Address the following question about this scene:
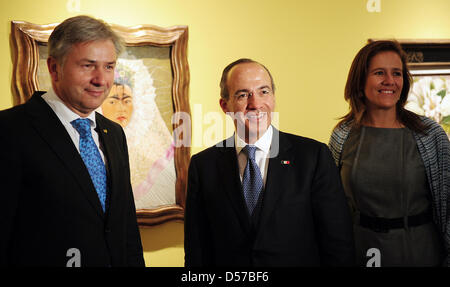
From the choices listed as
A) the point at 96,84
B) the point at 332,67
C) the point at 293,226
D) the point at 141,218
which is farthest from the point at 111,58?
the point at 332,67

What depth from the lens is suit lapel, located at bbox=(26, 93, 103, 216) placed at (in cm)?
137

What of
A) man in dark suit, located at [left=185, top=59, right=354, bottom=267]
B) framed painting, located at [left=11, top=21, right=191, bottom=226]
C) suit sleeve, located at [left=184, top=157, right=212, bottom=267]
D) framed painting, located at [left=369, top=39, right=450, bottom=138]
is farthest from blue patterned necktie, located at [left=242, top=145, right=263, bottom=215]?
framed painting, located at [left=369, top=39, right=450, bottom=138]

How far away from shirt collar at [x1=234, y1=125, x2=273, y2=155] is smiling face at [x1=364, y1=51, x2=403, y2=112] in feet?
2.17

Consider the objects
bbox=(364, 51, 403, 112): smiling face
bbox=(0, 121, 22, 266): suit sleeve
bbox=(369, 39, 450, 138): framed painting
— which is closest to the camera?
bbox=(0, 121, 22, 266): suit sleeve

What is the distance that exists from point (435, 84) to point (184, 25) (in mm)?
1833

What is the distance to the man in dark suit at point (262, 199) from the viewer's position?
1469 mm

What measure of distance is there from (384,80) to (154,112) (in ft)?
4.47

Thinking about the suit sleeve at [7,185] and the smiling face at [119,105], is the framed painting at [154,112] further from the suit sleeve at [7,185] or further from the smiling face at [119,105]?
the suit sleeve at [7,185]

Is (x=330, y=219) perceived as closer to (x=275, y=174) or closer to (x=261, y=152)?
(x=275, y=174)

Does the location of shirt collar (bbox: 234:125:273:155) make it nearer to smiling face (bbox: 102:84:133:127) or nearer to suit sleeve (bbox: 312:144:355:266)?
suit sleeve (bbox: 312:144:355:266)

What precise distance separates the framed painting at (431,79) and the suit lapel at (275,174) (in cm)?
156

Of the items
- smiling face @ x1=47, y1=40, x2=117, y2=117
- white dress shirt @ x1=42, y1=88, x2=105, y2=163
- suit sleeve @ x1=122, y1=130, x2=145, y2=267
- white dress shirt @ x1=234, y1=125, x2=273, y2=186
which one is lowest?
suit sleeve @ x1=122, y1=130, x2=145, y2=267

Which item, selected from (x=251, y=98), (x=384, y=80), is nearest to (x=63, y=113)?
(x=251, y=98)

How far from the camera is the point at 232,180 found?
1.54 metres
